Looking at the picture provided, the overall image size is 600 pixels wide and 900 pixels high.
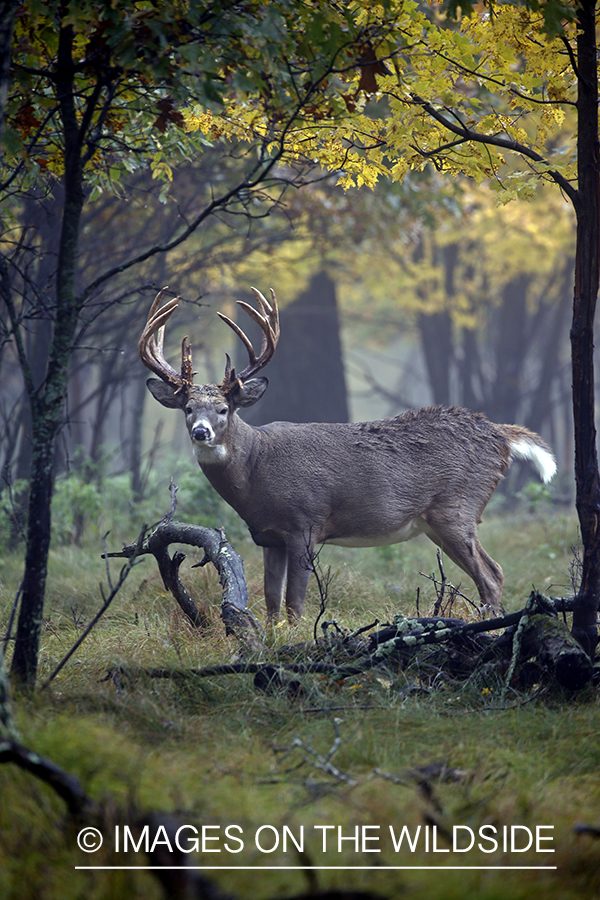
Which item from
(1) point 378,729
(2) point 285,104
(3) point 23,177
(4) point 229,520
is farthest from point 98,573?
(2) point 285,104

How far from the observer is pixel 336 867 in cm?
223

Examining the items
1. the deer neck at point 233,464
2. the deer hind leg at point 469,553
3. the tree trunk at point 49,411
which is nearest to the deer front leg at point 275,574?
the deer neck at point 233,464

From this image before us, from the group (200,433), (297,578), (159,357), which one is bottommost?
(297,578)

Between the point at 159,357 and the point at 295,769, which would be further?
the point at 159,357

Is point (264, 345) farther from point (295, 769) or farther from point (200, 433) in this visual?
point (295, 769)

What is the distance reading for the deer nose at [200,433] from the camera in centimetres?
524

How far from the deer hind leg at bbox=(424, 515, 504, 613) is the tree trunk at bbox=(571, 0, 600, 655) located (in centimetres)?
181

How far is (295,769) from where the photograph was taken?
2.92 meters

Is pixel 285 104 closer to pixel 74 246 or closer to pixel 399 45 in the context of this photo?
pixel 399 45

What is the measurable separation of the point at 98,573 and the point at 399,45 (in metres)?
4.84

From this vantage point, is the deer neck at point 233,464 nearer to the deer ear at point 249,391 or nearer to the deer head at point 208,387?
the deer head at point 208,387

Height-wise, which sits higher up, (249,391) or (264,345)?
(264,345)

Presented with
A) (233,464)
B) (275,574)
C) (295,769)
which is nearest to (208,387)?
(233,464)

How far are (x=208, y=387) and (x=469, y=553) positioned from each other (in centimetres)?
232
